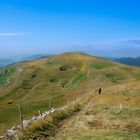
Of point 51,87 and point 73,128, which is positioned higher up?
point 73,128

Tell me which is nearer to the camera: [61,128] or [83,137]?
[83,137]

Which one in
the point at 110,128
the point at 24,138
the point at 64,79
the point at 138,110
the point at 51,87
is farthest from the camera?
the point at 64,79

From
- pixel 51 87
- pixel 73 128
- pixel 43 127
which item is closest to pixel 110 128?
pixel 73 128

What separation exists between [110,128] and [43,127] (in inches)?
267

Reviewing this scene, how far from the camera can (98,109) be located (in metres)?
47.3

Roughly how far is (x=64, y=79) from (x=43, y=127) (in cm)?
15178

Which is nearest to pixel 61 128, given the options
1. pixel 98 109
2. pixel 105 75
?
pixel 98 109

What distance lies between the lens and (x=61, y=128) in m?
35.4

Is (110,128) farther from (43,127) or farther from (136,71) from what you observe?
(136,71)

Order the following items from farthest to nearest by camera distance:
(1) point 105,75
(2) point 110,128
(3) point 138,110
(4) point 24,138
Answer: (1) point 105,75, (3) point 138,110, (2) point 110,128, (4) point 24,138

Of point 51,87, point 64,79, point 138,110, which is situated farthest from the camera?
point 64,79

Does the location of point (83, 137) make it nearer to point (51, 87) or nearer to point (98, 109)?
point (98, 109)

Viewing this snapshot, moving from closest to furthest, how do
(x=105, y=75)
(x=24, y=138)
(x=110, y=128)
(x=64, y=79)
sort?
1. (x=24, y=138)
2. (x=110, y=128)
3. (x=105, y=75)
4. (x=64, y=79)

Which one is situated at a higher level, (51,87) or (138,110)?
(138,110)
